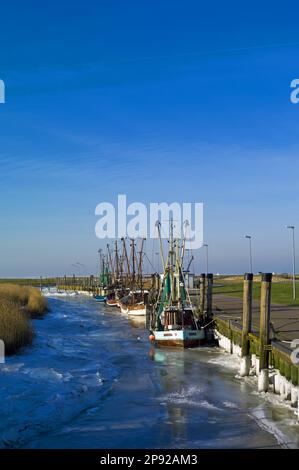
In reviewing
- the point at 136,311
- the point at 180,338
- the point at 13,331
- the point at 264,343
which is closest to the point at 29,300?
the point at 136,311

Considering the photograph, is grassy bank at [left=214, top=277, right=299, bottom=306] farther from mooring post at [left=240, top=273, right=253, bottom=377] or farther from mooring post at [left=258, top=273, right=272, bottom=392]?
mooring post at [left=258, top=273, right=272, bottom=392]

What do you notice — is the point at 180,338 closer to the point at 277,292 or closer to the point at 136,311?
the point at 277,292

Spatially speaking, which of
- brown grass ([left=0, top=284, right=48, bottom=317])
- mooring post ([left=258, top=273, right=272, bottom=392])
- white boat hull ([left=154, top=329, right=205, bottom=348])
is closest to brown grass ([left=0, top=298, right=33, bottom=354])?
white boat hull ([left=154, top=329, right=205, bottom=348])

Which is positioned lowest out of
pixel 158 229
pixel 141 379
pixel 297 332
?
pixel 141 379

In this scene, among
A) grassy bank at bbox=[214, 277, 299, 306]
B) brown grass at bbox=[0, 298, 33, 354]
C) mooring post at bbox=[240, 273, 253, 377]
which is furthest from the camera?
grassy bank at bbox=[214, 277, 299, 306]

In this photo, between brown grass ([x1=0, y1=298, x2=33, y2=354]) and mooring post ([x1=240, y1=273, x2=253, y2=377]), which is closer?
mooring post ([x1=240, y1=273, x2=253, y2=377])

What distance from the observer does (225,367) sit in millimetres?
30359

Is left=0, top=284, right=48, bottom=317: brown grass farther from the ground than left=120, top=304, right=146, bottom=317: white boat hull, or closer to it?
farther from the ground

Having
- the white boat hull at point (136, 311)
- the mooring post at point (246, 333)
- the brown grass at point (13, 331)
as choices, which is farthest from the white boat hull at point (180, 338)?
the white boat hull at point (136, 311)

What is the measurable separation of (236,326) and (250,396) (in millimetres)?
11414

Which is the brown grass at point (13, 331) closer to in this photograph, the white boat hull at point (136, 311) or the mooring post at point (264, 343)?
the mooring post at point (264, 343)
